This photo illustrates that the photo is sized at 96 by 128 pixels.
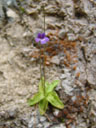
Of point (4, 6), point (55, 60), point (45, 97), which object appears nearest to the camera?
point (45, 97)

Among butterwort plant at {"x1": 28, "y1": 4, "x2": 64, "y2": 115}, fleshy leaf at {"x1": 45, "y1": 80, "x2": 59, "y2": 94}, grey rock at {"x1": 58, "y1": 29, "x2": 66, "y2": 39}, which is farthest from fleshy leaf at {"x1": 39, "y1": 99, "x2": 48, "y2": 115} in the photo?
grey rock at {"x1": 58, "y1": 29, "x2": 66, "y2": 39}

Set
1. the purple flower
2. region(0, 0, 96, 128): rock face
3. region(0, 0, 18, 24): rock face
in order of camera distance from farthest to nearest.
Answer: region(0, 0, 18, 24): rock face < region(0, 0, 96, 128): rock face < the purple flower

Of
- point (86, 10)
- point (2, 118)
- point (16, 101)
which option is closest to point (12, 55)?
point (16, 101)

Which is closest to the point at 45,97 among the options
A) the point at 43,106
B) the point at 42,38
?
the point at 43,106

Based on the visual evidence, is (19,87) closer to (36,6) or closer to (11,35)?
(11,35)

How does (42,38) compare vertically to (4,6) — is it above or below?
below

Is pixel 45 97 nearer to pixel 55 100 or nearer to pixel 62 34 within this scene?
pixel 55 100

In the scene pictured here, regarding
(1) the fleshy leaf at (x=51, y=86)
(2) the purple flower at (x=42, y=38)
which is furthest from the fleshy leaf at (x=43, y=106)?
(2) the purple flower at (x=42, y=38)

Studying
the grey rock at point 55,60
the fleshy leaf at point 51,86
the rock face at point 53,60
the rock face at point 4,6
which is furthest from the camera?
the rock face at point 4,6

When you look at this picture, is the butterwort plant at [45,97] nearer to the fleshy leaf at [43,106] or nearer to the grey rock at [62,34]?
the fleshy leaf at [43,106]

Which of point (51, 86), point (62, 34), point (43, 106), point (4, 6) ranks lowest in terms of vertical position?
point (43, 106)

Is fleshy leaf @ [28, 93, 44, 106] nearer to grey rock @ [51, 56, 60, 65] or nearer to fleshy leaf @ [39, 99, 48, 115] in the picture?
fleshy leaf @ [39, 99, 48, 115]
